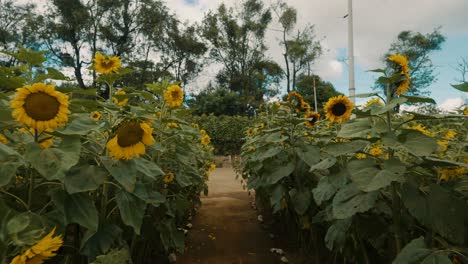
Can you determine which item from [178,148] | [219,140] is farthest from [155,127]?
[219,140]

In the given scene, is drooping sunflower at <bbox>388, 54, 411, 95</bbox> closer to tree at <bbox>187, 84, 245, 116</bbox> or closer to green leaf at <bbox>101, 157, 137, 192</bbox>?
green leaf at <bbox>101, 157, 137, 192</bbox>

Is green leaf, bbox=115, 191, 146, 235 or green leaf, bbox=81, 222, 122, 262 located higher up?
green leaf, bbox=115, 191, 146, 235

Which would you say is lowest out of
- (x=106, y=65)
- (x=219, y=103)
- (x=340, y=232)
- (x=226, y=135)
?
(x=340, y=232)

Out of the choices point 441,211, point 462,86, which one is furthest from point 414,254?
point 462,86


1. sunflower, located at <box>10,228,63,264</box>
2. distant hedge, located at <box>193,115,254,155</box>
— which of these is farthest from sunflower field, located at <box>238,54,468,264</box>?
distant hedge, located at <box>193,115,254,155</box>

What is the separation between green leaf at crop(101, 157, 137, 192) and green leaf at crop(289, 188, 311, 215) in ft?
3.35

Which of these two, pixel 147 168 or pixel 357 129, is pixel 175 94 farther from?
pixel 357 129

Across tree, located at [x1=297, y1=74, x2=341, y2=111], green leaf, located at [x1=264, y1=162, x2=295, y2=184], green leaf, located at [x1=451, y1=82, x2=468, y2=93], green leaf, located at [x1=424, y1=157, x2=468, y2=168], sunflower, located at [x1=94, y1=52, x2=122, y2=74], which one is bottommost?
green leaf, located at [x1=264, y1=162, x2=295, y2=184]

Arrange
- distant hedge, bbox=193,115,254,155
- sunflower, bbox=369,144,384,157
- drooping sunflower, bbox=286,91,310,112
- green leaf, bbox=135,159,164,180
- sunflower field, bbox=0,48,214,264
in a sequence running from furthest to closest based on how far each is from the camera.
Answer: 1. distant hedge, bbox=193,115,254,155
2. drooping sunflower, bbox=286,91,310,112
3. sunflower, bbox=369,144,384,157
4. green leaf, bbox=135,159,164,180
5. sunflower field, bbox=0,48,214,264

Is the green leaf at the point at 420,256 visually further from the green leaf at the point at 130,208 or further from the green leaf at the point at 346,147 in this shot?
the green leaf at the point at 130,208

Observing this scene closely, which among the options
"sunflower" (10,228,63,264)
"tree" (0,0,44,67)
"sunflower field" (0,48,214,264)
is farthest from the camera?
"tree" (0,0,44,67)

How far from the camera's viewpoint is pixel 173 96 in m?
1.97

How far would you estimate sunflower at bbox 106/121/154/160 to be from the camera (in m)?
1.08

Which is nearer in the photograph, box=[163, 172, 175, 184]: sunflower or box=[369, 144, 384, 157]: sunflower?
box=[369, 144, 384, 157]: sunflower
